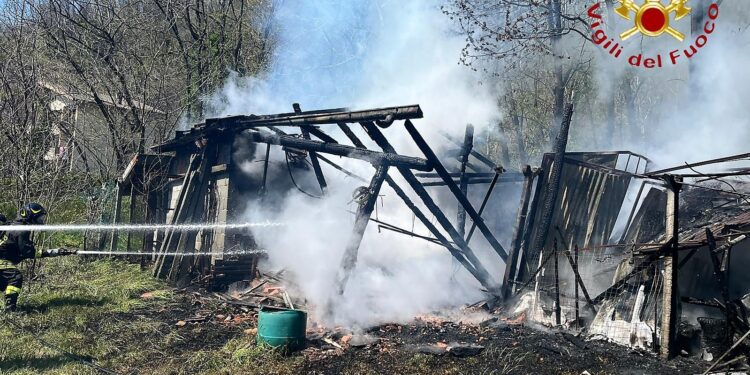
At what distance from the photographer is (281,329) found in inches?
278

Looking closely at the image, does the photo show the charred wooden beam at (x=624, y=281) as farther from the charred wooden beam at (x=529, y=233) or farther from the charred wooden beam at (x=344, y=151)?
the charred wooden beam at (x=344, y=151)

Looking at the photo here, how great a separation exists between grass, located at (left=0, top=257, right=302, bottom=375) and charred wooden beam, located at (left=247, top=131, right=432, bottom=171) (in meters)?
3.62

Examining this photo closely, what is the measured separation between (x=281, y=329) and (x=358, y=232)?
8.42 feet

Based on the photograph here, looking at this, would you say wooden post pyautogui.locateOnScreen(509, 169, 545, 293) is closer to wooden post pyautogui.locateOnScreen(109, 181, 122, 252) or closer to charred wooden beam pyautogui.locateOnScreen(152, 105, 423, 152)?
charred wooden beam pyautogui.locateOnScreen(152, 105, 423, 152)

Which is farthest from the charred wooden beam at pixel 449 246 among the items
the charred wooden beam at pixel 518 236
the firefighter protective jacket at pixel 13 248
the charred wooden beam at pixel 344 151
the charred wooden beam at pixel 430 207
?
the firefighter protective jacket at pixel 13 248

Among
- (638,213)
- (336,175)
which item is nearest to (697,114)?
(638,213)

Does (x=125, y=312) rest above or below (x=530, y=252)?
below

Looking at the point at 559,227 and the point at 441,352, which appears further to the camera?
the point at 559,227

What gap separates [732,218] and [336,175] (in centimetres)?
825

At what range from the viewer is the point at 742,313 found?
6699 mm

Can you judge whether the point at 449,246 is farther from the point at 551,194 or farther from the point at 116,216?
the point at 116,216

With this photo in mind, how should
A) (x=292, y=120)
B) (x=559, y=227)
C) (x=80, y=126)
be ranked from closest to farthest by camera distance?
(x=559, y=227), (x=292, y=120), (x=80, y=126)

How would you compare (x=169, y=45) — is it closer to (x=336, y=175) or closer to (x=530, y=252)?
(x=336, y=175)

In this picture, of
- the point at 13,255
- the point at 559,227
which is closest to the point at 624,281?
the point at 559,227
